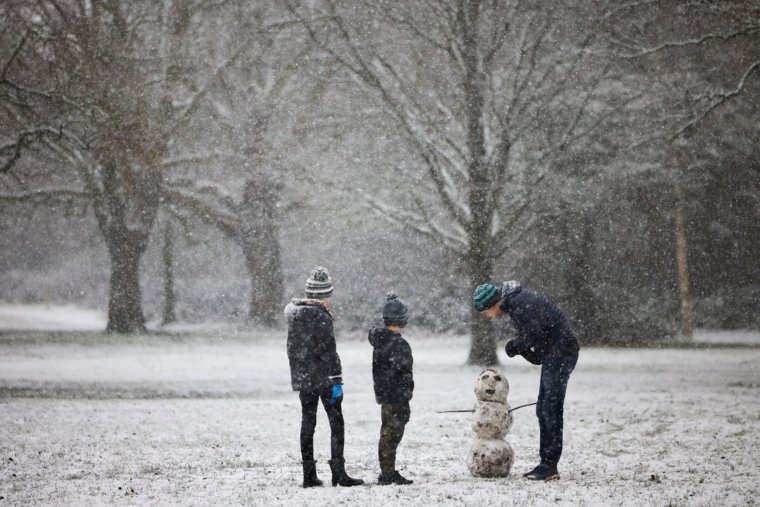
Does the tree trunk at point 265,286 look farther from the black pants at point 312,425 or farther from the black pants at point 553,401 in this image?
the black pants at point 553,401

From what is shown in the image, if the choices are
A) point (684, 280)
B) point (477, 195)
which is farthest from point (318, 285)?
point (684, 280)

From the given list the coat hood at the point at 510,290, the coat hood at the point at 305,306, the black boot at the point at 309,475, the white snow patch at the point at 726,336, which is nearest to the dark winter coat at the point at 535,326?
the coat hood at the point at 510,290

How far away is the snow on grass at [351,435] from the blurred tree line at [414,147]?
13.4ft

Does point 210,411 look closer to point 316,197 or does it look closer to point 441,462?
point 441,462

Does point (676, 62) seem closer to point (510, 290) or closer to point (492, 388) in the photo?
point (510, 290)

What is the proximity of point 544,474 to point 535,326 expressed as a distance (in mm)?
1182

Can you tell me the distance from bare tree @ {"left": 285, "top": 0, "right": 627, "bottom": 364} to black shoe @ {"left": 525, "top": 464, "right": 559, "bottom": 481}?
39.5 feet

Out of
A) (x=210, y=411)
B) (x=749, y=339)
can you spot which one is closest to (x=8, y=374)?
(x=210, y=411)

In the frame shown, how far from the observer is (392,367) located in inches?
288

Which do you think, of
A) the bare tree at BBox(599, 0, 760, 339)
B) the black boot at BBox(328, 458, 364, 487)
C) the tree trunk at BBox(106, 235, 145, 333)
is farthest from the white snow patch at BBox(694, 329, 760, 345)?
the black boot at BBox(328, 458, 364, 487)

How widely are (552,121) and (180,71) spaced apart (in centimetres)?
1104

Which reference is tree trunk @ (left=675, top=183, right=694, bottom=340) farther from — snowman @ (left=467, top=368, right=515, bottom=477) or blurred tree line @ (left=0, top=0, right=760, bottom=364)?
snowman @ (left=467, top=368, right=515, bottom=477)

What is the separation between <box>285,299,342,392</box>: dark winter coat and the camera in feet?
23.8

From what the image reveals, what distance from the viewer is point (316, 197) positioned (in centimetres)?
2280
